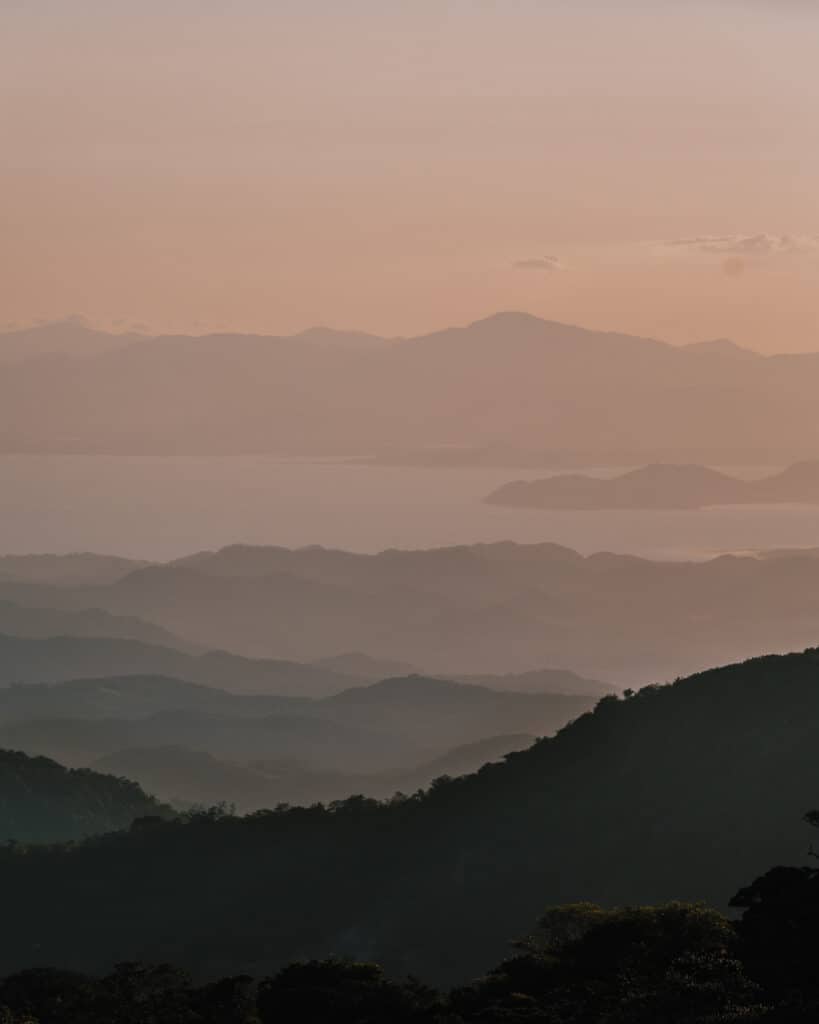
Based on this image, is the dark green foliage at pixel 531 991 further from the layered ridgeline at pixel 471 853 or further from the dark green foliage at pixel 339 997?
the layered ridgeline at pixel 471 853

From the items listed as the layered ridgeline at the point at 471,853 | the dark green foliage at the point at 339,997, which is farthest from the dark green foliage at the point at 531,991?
the layered ridgeline at the point at 471,853

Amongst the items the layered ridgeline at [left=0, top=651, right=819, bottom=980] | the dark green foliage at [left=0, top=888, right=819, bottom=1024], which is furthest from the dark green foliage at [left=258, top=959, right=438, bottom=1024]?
the layered ridgeline at [left=0, top=651, right=819, bottom=980]

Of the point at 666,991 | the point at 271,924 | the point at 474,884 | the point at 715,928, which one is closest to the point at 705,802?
the point at 474,884

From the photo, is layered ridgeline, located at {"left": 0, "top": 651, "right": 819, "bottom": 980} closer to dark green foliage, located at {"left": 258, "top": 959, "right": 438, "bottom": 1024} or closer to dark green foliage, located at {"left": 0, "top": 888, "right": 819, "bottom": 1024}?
dark green foliage, located at {"left": 0, "top": 888, "right": 819, "bottom": 1024}

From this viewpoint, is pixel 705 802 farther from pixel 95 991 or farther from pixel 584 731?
pixel 95 991

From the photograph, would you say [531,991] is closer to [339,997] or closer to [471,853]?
[339,997]

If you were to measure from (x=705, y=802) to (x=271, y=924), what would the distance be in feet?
130

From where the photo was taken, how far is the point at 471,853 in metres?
158

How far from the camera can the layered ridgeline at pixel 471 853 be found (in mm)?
144625

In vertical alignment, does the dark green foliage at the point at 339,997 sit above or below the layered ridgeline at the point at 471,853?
below

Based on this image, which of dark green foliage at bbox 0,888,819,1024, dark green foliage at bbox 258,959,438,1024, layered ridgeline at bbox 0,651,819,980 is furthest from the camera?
layered ridgeline at bbox 0,651,819,980

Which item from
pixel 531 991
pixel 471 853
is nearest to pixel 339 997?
pixel 531 991

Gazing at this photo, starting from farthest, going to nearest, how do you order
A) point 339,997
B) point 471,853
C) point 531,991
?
point 471,853
point 339,997
point 531,991

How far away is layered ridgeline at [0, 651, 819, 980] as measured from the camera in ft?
474
